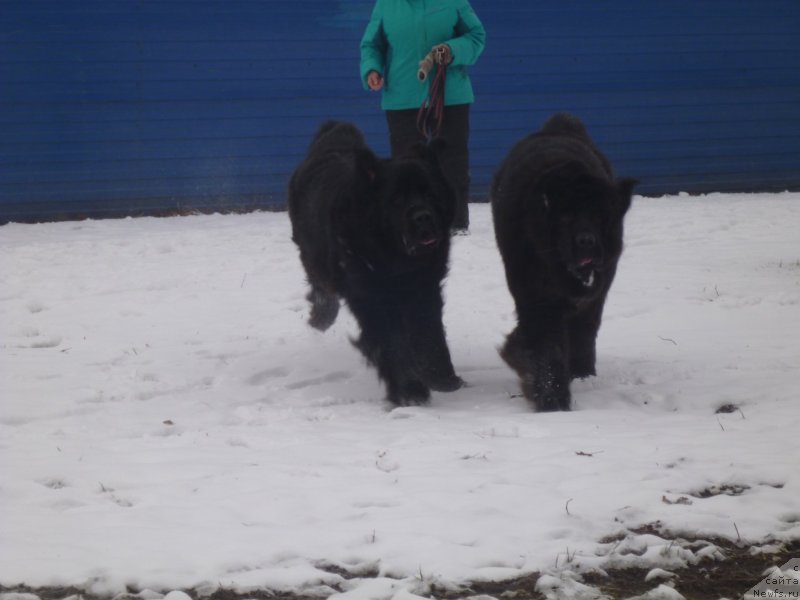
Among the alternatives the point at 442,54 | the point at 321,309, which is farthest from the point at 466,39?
the point at 321,309

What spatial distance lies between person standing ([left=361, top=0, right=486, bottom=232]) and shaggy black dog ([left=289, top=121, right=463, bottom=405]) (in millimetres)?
3299

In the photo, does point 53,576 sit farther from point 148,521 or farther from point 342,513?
point 342,513

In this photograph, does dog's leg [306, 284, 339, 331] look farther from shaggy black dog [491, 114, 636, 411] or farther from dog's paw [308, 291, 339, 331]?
shaggy black dog [491, 114, 636, 411]

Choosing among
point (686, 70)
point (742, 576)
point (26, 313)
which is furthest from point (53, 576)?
point (686, 70)

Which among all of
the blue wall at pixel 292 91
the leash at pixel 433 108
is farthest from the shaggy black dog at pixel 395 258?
the blue wall at pixel 292 91

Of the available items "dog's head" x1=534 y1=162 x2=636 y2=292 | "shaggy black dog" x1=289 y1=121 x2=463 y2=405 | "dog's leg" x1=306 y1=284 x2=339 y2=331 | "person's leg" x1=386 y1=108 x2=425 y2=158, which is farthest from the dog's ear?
"person's leg" x1=386 y1=108 x2=425 y2=158

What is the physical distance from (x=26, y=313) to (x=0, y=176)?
5528mm

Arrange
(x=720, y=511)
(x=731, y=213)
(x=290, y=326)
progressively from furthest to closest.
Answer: (x=731, y=213)
(x=290, y=326)
(x=720, y=511)

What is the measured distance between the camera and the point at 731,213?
12.2 m

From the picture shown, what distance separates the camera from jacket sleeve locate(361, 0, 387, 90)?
9242 mm

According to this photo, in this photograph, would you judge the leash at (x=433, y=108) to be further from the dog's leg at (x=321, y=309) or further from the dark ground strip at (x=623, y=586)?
the dark ground strip at (x=623, y=586)

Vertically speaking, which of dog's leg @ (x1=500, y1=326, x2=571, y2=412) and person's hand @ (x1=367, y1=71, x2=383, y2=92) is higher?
person's hand @ (x1=367, y1=71, x2=383, y2=92)

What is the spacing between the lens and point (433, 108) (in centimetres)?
947

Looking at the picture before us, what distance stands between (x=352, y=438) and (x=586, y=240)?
1476 mm
